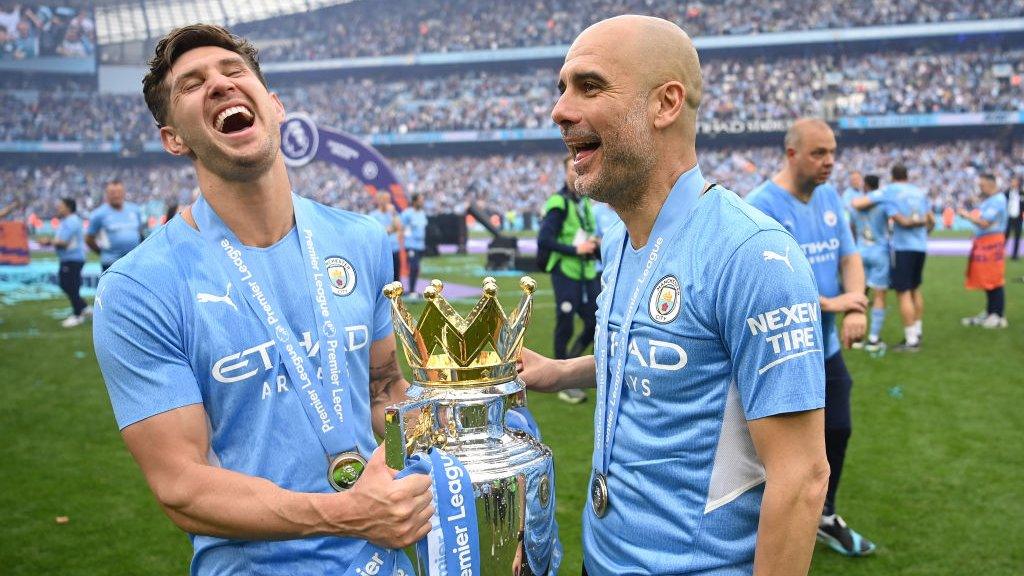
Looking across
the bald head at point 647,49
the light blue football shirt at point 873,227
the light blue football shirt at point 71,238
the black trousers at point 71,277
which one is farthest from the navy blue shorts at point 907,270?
the black trousers at point 71,277

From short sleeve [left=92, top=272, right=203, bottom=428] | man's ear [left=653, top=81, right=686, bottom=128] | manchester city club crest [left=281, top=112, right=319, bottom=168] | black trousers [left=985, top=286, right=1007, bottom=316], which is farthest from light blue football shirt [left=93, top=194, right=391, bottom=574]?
manchester city club crest [left=281, top=112, right=319, bottom=168]

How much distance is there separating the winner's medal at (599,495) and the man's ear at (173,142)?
1248 mm

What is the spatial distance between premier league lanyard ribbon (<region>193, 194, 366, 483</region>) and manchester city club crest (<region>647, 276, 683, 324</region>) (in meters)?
0.75

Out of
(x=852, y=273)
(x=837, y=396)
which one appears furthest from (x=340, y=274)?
(x=852, y=273)

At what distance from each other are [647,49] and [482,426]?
2.91ft

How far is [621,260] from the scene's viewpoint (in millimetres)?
2102

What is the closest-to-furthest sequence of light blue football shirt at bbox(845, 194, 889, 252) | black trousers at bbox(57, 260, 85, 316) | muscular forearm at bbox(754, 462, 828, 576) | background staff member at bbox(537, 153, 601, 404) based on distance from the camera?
muscular forearm at bbox(754, 462, 828, 576)
background staff member at bbox(537, 153, 601, 404)
light blue football shirt at bbox(845, 194, 889, 252)
black trousers at bbox(57, 260, 85, 316)

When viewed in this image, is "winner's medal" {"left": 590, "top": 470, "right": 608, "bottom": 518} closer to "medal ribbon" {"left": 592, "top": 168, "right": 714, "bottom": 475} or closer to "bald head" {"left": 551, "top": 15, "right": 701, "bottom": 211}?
"medal ribbon" {"left": 592, "top": 168, "right": 714, "bottom": 475}

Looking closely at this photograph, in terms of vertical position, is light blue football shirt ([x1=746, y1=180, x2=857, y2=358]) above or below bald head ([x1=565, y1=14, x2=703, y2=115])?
below

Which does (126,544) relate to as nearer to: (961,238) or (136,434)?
(136,434)

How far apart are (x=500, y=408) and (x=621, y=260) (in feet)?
1.57

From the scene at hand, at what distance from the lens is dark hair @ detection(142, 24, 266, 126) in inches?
80.5

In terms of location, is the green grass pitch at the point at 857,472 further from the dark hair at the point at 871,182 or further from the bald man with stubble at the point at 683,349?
the bald man with stubble at the point at 683,349

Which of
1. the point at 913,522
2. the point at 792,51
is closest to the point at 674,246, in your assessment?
the point at 913,522
